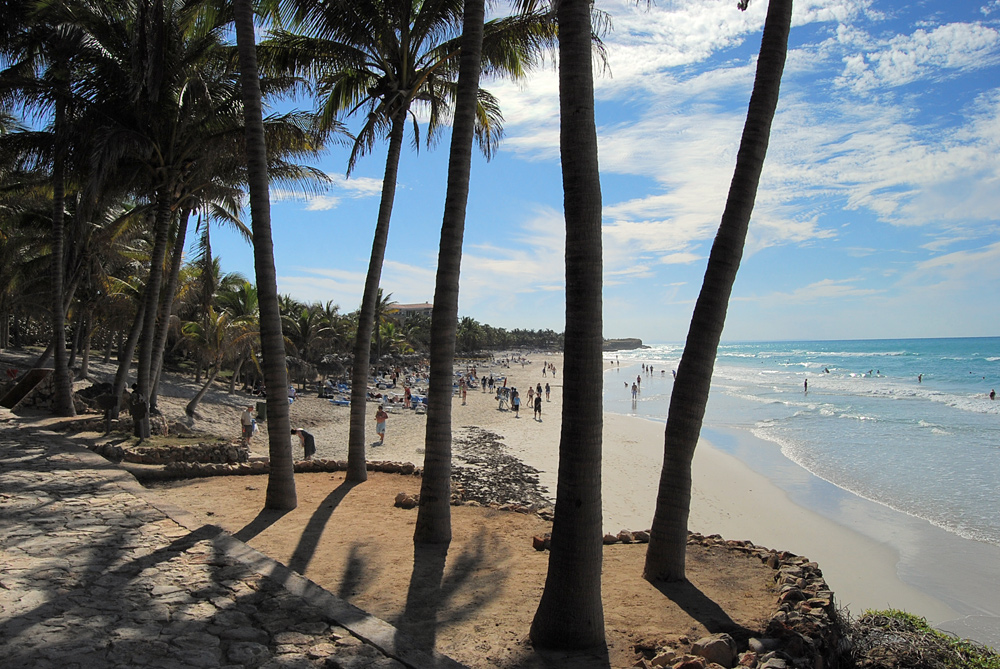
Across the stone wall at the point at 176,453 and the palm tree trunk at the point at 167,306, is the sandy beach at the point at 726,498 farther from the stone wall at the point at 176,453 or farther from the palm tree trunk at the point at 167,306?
the stone wall at the point at 176,453

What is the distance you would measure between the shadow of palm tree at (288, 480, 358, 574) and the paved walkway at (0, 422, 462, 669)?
699 millimetres

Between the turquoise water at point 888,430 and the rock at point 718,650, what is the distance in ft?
32.8

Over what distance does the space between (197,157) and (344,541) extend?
33.7 feet

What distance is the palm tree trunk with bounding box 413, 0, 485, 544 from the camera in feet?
20.1

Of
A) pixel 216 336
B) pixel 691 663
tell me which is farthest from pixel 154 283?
pixel 691 663

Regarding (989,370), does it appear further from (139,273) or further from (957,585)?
(139,273)

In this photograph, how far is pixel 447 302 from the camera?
20.6 ft

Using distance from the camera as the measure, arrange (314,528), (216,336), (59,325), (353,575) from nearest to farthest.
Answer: (353,575) < (314,528) < (59,325) < (216,336)

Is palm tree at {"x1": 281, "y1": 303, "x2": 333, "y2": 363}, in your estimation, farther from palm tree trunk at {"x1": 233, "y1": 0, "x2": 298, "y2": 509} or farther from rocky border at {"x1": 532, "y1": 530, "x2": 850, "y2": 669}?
rocky border at {"x1": 532, "y1": 530, "x2": 850, "y2": 669}

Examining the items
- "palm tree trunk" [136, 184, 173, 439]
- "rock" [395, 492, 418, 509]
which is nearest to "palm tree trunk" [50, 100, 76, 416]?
"palm tree trunk" [136, 184, 173, 439]

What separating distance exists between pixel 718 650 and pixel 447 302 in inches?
153

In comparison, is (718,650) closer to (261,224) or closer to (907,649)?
(907,649)

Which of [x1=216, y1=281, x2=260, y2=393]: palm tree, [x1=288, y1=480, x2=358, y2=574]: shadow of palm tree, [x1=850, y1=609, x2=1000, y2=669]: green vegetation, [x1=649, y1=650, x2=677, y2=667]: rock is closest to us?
[x1=649, y1=650, x2=677, y2=667]: rock

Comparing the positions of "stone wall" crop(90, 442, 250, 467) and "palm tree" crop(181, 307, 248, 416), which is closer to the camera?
"stone wall" crop(90, 442, 250, 467)
